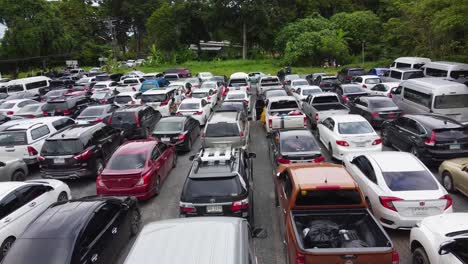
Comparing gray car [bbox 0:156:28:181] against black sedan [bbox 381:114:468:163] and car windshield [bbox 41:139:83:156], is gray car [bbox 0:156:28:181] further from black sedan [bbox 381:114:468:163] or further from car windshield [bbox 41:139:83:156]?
black sedan [bbox 381:114:468:163]

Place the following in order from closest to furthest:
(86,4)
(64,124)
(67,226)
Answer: (67,226) → (64,124) → (86,4)

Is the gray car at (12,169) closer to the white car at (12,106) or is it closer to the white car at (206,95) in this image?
the white car at (12,106)

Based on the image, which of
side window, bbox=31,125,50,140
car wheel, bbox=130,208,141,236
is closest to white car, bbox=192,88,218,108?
side window, bbox=31,125,50,140

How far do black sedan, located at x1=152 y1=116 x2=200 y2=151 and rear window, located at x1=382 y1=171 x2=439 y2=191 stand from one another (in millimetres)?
8597

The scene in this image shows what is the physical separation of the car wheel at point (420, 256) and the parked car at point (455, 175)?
4.13 m

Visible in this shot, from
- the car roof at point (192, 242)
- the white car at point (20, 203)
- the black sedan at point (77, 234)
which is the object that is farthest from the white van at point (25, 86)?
the car roof at point (192, 242)

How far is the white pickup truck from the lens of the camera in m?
15.9

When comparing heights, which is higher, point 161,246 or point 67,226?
point 161,246

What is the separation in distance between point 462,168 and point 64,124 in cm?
1463

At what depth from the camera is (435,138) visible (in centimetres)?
1238

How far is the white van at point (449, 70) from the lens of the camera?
22.2 meters

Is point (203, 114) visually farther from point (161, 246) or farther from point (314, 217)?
point (161, 246)

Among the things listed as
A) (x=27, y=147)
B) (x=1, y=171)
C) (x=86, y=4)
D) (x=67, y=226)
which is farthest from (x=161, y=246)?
(x=86, y=4)

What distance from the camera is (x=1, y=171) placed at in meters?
13.1
